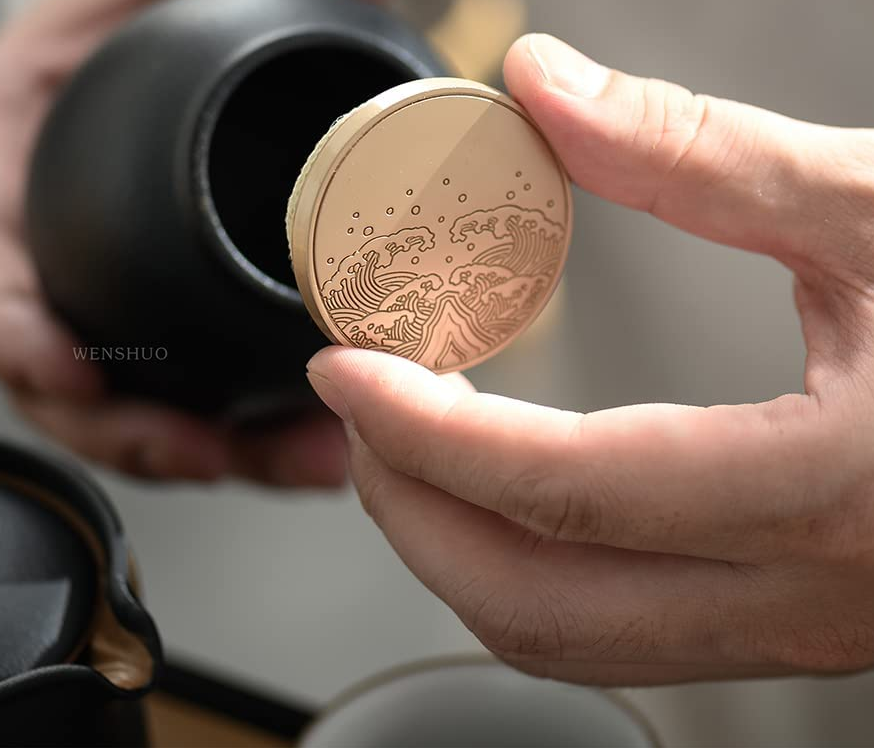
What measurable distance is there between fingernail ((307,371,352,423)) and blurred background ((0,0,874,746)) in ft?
1.58

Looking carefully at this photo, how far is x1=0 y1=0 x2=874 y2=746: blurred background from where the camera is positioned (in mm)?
924

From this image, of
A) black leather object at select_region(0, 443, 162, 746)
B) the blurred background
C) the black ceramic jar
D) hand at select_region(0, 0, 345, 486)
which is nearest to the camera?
black leather object at select_region(0, 443, 162, 746)

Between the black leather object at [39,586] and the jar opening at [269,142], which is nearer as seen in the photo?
the black leather object at [39,586]

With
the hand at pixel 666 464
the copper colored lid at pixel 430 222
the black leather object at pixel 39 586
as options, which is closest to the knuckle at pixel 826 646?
the hand at pixel 666 464

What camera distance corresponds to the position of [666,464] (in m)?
0.40

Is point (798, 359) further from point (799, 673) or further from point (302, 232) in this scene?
point (302, 232)

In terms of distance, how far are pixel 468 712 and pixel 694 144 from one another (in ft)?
1.05

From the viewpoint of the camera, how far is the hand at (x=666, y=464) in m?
0.41

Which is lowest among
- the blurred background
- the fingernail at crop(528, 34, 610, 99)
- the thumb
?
the blurred background

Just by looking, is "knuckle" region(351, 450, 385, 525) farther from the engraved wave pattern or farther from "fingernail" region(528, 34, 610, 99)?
"fingernail" region(528, 34, 610, 99)

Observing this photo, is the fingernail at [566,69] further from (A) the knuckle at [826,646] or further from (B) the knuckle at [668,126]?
(A) the knuckle at [826,646]

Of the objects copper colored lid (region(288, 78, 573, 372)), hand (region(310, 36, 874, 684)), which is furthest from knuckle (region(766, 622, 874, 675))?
copper colored lid (region(288, 78, 573, 372))

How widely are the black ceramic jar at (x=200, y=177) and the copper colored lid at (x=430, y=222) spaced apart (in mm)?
86

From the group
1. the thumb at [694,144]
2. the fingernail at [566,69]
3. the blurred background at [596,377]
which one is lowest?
the blurred background at [596,377]
